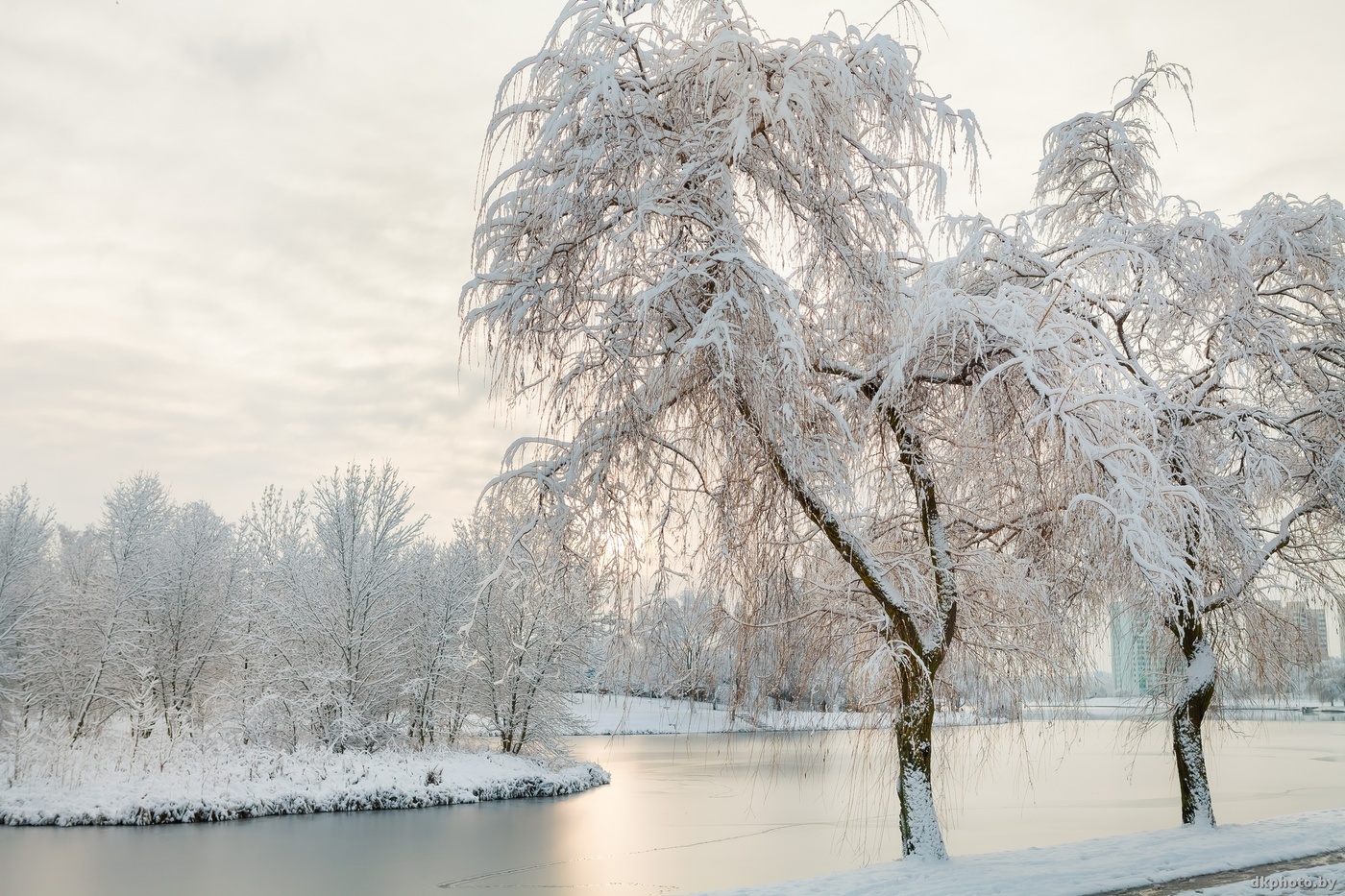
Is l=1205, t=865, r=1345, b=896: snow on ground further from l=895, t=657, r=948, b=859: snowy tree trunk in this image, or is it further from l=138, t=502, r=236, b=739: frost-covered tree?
l=138, t=502, r=236, b=739: frost-covered tree

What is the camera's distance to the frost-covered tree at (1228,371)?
27.5 ft

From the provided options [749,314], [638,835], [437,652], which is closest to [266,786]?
[437,652]

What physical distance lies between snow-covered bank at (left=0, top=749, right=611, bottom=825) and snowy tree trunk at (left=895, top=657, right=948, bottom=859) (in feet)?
46.3

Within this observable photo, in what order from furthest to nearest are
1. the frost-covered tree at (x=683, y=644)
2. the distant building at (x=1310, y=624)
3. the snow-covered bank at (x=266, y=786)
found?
1. the snow-covered bank at (x=266, y=786)
2. the distant building at (x=1310, y=624)
3. the frost-covered tree at (x=683, y=644)

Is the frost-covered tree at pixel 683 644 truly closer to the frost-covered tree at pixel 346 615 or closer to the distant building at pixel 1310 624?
the distant building at pixel 1310 624

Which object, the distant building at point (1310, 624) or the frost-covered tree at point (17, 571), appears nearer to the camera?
the distant building at point (1310, 624)

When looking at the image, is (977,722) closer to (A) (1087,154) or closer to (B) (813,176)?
(B) (813,176)

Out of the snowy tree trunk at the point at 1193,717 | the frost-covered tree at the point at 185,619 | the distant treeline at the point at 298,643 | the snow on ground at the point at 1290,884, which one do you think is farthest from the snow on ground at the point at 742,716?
the frost-covered tree at the point at 185,619

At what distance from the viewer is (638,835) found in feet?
50.8

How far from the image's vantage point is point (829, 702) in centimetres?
797

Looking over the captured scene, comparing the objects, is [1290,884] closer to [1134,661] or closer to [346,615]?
[1134,661]

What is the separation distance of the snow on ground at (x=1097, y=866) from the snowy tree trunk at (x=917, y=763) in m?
0.18

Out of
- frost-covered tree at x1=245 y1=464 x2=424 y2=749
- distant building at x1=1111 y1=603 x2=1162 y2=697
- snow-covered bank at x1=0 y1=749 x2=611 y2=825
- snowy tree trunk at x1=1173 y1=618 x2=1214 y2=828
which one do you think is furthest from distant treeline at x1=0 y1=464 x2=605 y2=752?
snowy tree trunk at x1=1173 y1=618 x2=1214 y2=828

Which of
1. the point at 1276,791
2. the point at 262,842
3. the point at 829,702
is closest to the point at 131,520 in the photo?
the point at 262,842
